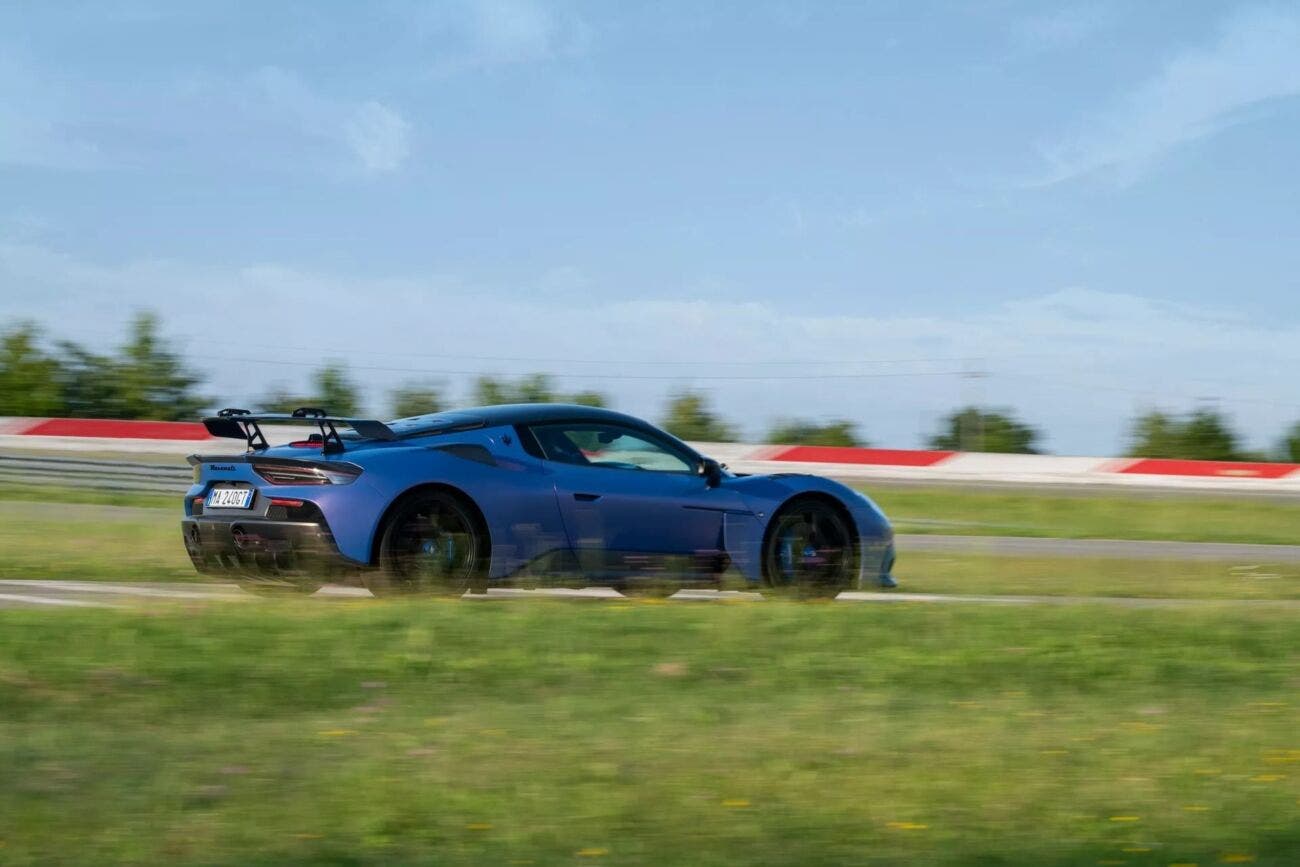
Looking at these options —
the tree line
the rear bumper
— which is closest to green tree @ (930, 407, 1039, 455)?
the tree line

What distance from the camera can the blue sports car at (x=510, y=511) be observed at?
867cm

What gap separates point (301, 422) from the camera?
9.02 meters

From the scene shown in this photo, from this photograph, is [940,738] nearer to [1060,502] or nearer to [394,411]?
[1060,502]

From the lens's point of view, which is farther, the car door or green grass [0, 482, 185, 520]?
green grass [0, 482, 185, 520]

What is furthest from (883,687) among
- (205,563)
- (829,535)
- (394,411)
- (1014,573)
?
(394,411)

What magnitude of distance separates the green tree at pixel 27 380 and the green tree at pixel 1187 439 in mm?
23447

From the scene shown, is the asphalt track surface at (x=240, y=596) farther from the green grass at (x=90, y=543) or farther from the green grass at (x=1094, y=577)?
the green grass at (x=90, y=543)

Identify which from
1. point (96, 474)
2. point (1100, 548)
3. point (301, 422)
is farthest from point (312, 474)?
point (96, 474)

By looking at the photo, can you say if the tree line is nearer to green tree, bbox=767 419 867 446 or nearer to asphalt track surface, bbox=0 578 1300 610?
green tree, bbox=767 419 867 446

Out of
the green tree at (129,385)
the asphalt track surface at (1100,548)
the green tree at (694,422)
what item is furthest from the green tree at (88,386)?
the asphalt track surface at (1100,548)

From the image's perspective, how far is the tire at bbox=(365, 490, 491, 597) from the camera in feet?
28.6

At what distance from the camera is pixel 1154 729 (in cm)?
600

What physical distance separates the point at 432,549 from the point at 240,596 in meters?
1.17

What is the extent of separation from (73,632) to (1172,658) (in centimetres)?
511
